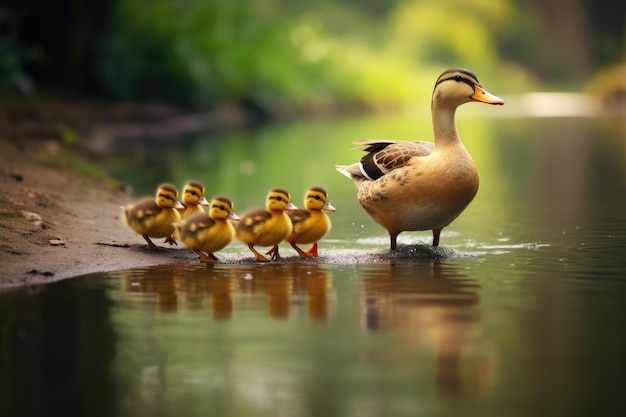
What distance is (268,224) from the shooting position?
8.50m

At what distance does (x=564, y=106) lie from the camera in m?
41.8

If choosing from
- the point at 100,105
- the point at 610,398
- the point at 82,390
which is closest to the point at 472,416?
the point at 610,398

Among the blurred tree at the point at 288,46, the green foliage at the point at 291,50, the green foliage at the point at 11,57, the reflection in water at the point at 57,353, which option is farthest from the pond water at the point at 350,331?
the green foliage at the point at 291,50

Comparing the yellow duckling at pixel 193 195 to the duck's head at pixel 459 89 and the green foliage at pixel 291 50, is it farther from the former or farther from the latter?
the green foliage at pixel 291 50

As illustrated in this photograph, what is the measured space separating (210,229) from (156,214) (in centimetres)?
71

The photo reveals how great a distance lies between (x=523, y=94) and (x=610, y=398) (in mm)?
52016

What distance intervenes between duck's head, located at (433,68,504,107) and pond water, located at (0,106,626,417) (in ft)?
3.68

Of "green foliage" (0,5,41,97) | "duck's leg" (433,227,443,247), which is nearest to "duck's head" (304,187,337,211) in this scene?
"duck's leg" (433,227,443,247)

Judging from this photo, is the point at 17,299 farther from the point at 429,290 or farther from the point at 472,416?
the point at 472,416

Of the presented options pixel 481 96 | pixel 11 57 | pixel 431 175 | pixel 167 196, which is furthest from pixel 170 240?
pixel 11 57

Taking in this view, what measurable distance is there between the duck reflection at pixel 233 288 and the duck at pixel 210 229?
0.17m

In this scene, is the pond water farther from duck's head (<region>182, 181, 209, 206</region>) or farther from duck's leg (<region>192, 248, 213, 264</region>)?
duck's head (<region>182, 181, 209, 206</region>)

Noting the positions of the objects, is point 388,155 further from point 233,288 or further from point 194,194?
point 233,288

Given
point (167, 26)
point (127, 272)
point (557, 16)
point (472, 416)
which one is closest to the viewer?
point (472, 416)
